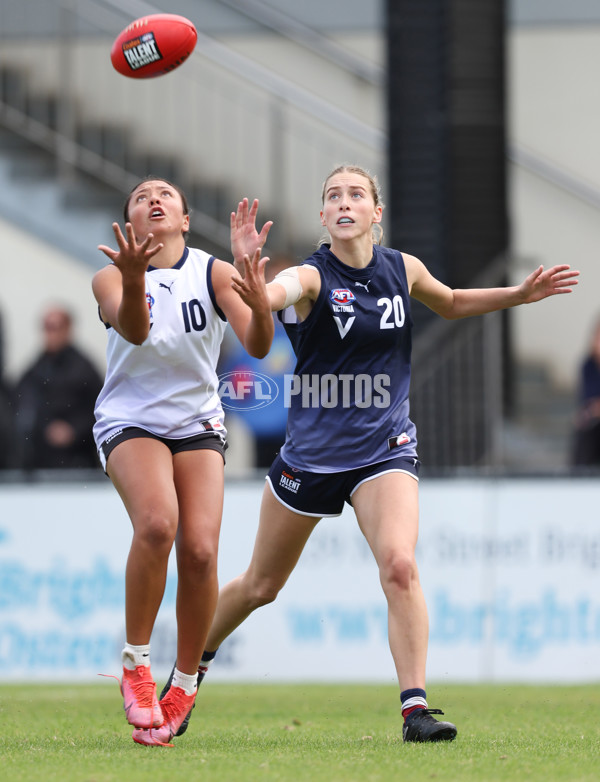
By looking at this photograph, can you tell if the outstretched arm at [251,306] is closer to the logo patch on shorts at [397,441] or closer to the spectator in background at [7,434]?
the logo patch on shorts at [397,441]

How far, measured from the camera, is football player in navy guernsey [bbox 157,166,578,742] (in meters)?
5.83

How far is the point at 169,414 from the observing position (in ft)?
18.6

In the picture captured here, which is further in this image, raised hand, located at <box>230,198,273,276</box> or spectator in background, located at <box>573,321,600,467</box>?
spectator in background, located at <box>573,321,600,467</box>

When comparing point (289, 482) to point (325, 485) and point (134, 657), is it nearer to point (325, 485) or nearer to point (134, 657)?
point (325, 485)

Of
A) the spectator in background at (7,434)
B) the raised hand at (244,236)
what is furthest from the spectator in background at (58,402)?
the raised hand at (244,236)

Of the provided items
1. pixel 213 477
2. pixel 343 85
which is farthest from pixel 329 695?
pixel 343 85

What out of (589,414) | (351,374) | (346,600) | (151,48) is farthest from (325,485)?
(589,414)

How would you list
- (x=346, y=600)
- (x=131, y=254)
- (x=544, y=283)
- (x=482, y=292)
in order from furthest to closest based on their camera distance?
(x=346, y=600)
(x=482, y=292)
(x=544, y=283)
(x=131, y=254)

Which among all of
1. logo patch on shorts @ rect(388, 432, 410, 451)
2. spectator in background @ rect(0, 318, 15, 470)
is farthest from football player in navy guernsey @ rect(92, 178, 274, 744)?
spectator in background @ rect(0, 318, 15, 470)

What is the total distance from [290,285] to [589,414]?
20.5 feet

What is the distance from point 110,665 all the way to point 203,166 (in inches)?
220

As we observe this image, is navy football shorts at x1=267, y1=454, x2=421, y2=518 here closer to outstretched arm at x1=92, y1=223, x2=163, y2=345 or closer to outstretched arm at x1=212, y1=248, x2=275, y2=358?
outstretched arm at x1=212, y1=248, x2=275, y2=358

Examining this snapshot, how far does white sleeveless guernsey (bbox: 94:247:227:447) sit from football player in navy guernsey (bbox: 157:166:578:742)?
36cm

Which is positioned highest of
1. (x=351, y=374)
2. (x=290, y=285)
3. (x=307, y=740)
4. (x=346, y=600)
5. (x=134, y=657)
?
(x=290, y=285)
